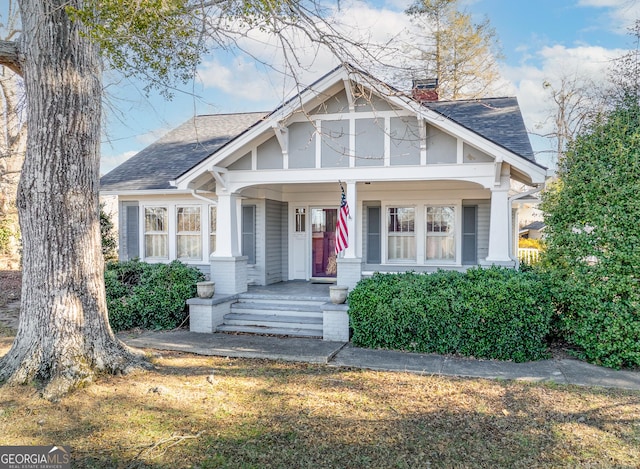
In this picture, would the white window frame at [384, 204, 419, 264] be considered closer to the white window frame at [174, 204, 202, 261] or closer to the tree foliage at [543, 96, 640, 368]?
the tree foliage at [543, 96, 640, 368]

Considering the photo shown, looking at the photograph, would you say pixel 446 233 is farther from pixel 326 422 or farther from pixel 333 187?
pixel 326 422

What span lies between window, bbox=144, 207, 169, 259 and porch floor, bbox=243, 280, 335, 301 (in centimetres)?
297

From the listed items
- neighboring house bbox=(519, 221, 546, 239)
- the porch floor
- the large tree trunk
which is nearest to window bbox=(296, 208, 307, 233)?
the porch floor

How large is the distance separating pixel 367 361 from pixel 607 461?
3.38 metres

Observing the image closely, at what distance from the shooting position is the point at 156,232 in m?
12.0

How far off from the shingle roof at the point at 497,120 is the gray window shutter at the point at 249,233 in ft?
16.3

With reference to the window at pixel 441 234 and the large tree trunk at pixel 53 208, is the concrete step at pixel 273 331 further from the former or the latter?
the window at pixel 441 234

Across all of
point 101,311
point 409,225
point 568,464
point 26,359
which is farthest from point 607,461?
point 409,225

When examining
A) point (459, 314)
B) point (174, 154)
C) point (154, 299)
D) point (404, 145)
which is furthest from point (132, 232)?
point (459, 314)

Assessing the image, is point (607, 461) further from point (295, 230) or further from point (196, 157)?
point (196, 157)

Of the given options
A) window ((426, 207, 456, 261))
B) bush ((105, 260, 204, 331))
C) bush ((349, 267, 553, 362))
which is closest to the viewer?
bush ((349, 267, 553, 362))

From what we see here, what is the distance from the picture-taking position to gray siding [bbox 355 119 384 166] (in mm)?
8547

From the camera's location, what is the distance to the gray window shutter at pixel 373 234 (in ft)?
36.6

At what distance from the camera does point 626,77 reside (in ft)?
33.6
